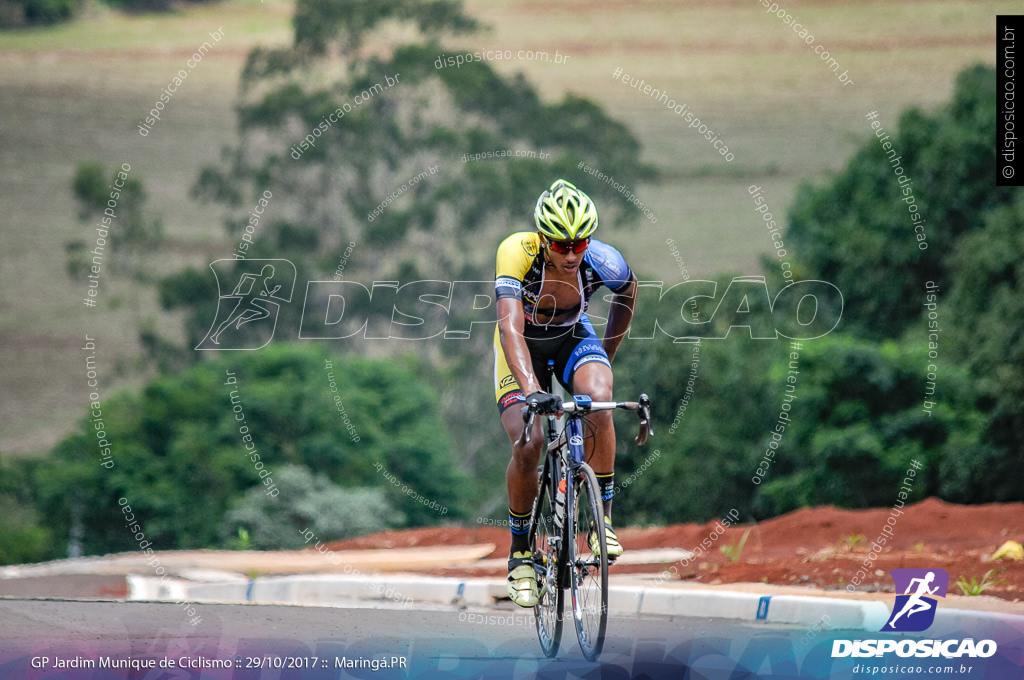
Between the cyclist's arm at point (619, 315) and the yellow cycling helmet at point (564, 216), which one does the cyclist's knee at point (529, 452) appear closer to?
the cyclist's arm at point (619, 315)

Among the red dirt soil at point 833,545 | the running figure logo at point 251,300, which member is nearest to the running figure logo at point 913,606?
the red dirt soil at point 833,545

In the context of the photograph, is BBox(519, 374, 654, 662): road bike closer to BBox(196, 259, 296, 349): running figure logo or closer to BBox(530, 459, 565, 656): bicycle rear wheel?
BBox(530, 459, 565, 656): bicycle rear wheel

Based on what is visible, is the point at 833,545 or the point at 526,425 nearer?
the point at 526,425

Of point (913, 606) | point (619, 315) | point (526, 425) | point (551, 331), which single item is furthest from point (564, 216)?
point (913, 606)

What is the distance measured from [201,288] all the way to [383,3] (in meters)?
10.4

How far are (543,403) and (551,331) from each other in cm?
99

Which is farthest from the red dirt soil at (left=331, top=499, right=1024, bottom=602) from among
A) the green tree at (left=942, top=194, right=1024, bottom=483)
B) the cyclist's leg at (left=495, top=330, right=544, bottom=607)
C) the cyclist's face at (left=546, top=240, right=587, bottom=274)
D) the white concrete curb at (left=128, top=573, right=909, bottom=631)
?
the green tree at (left=942, top=194, right=1024, bottom=483)

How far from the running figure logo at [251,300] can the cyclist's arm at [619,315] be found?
1031 inches

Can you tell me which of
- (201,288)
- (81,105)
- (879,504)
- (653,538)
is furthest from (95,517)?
(81,105)

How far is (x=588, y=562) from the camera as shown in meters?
5.55

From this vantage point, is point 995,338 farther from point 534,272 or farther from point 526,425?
point 526,425

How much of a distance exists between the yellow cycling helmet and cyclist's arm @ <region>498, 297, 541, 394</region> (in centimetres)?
40

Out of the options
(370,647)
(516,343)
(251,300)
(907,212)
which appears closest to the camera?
(516,343)

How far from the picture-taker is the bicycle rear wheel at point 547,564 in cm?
580
